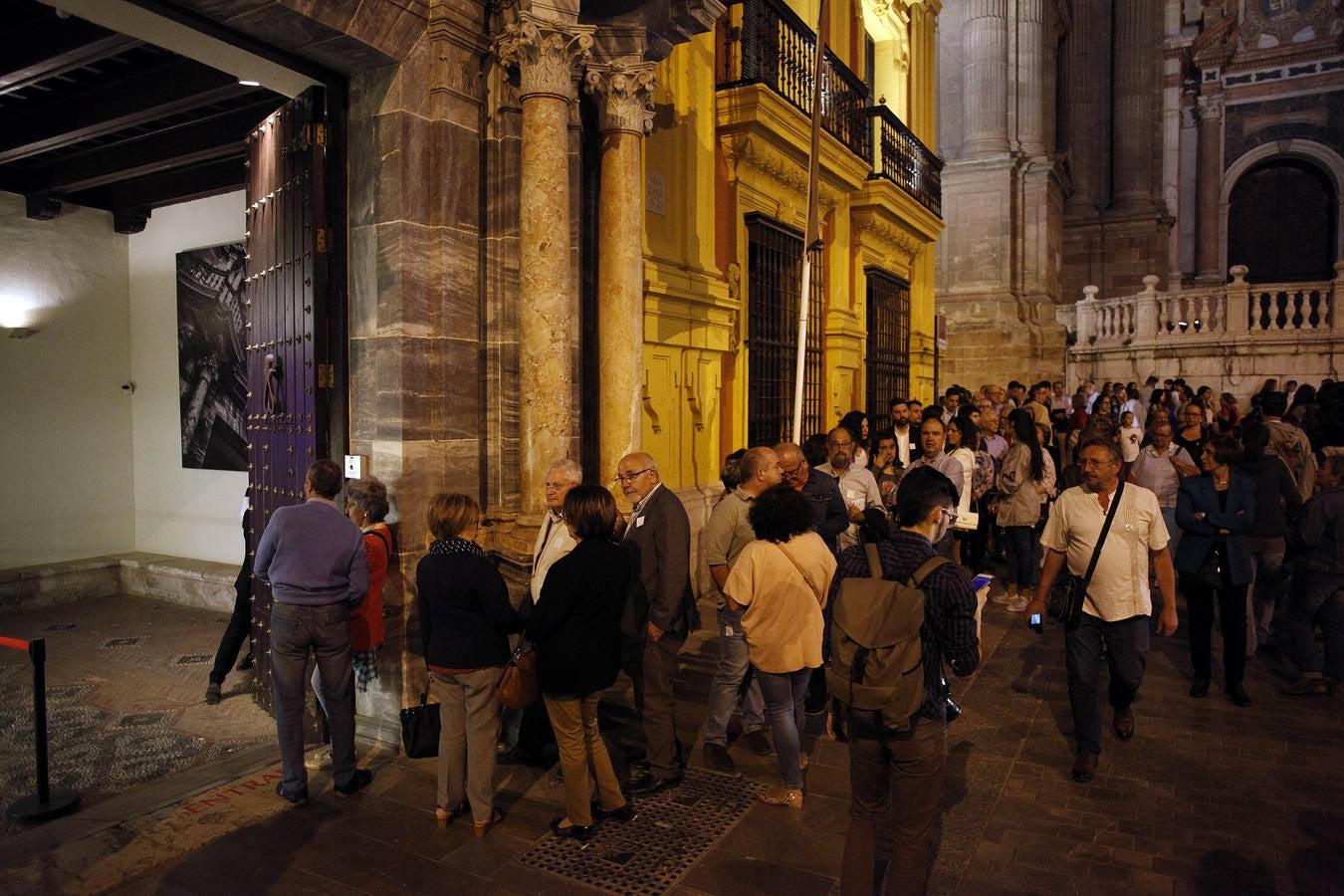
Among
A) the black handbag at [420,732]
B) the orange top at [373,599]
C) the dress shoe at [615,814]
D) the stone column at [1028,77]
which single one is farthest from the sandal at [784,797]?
the stone column at [1028,77]

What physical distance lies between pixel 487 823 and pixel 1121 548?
3.66 metres

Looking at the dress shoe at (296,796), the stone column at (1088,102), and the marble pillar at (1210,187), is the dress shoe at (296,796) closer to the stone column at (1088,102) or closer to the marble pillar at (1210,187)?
the stone column at (1088,102)

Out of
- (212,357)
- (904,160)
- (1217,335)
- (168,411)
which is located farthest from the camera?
(1217,335)

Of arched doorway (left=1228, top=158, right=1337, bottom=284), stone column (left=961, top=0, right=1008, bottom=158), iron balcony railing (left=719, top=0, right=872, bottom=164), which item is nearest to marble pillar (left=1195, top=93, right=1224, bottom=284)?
arched doorway (left=1228, top=158, right=1337, bottom=284)

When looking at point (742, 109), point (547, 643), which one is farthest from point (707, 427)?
point (547, 643)

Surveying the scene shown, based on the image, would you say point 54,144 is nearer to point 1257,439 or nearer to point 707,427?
point 707,427

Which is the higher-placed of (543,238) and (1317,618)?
(543,238)

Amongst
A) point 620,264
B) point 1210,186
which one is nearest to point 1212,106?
point 1210,186

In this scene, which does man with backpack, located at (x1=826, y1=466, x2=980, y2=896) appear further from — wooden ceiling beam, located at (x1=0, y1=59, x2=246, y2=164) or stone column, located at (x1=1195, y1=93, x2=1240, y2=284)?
stone column, located at (x1=1195, y1=93, x2=1240, y2=284)

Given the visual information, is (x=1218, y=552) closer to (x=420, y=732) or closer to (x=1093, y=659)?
(x=1093, y=659)

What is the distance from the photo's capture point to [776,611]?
4.25 meters

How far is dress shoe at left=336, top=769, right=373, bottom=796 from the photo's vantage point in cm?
466

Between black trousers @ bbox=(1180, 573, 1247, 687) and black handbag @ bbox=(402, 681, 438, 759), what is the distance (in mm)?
5027

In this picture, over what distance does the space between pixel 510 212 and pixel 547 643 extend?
3111mm
